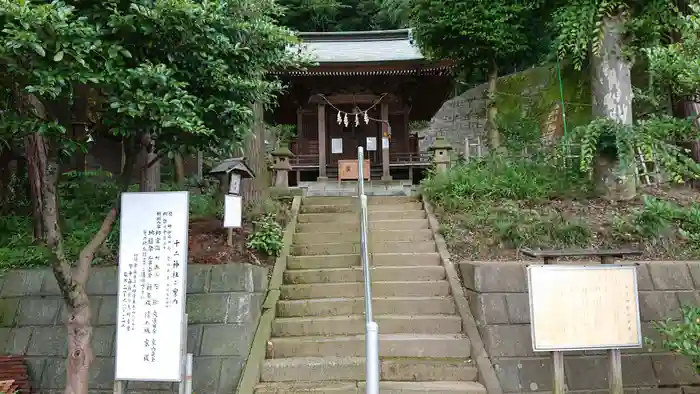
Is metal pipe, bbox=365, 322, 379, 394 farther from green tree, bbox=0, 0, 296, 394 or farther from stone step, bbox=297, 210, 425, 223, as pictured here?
stone step, bbox=297, 210, 425, 223

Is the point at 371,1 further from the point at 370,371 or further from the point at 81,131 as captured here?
the point at 370,371

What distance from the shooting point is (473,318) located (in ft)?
15.3

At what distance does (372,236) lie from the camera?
639 cm

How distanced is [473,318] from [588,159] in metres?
2.38

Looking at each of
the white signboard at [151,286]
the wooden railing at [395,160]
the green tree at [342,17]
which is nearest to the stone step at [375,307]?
the white signboard at [151,286]

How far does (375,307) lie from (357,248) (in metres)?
1.22

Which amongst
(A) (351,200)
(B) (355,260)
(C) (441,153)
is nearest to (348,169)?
(C) (441,153)

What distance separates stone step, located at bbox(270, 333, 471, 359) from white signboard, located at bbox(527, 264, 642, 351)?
41.6 inches

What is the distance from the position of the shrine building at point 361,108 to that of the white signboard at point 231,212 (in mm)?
7167

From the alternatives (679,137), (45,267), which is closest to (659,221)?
(679,137)

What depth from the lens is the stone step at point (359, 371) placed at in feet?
13.9

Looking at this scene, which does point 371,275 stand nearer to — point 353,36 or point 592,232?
point 592,232

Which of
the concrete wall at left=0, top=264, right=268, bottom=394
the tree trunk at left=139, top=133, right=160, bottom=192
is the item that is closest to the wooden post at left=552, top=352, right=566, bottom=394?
the concrete wall at left=0, top=264, right=268, bottom=394

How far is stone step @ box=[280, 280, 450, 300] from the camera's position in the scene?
5191mm
